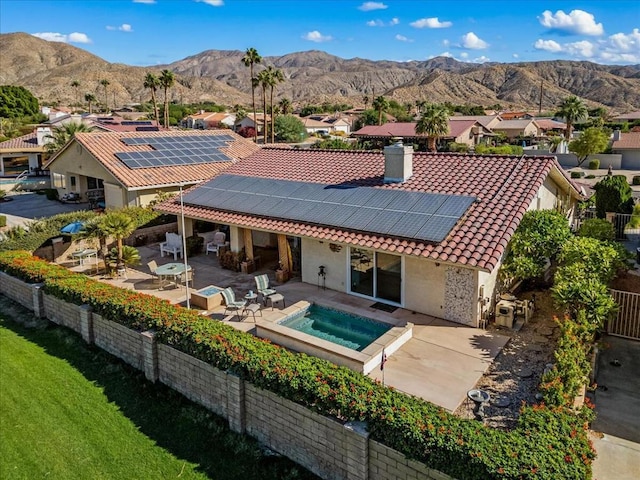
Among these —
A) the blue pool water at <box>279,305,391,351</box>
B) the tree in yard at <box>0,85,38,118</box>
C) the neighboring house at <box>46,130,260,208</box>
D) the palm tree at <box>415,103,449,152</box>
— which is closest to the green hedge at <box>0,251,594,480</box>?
the blue pool water at <box>279,305,391,351</box>

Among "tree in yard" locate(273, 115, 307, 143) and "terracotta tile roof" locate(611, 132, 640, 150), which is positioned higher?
"tree in yard" locate(273, 115, 307, 143)

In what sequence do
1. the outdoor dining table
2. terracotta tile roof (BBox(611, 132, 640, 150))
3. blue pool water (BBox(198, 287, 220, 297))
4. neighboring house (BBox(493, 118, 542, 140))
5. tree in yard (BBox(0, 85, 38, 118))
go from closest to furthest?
blue pool water (BBox(198, 287, 220, 297))
the outdoor dining table
terracotta tile roof (BBox(611, 132, 640, 150))
neighboring house (BBox(493, 118, 542, 140))
tree in yard (BBox(0, 85, 38, 118))

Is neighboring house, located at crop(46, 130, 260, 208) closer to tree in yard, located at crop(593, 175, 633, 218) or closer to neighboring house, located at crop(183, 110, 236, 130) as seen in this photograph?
tree in yard, located at crop(593, 175, 633, 218)

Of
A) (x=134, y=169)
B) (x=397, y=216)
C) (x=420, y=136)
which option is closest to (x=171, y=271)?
(x=397, y=216)

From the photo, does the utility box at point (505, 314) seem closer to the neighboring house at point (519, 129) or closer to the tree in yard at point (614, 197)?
the tree in yard at point (614, 197)

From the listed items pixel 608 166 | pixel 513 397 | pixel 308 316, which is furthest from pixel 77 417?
pixel 608 166

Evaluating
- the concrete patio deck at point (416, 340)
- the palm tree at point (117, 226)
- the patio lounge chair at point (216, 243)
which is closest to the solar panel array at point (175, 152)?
the patio lounge chair at point (216, 243)

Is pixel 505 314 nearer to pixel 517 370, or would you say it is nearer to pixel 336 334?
pixel 517 370
